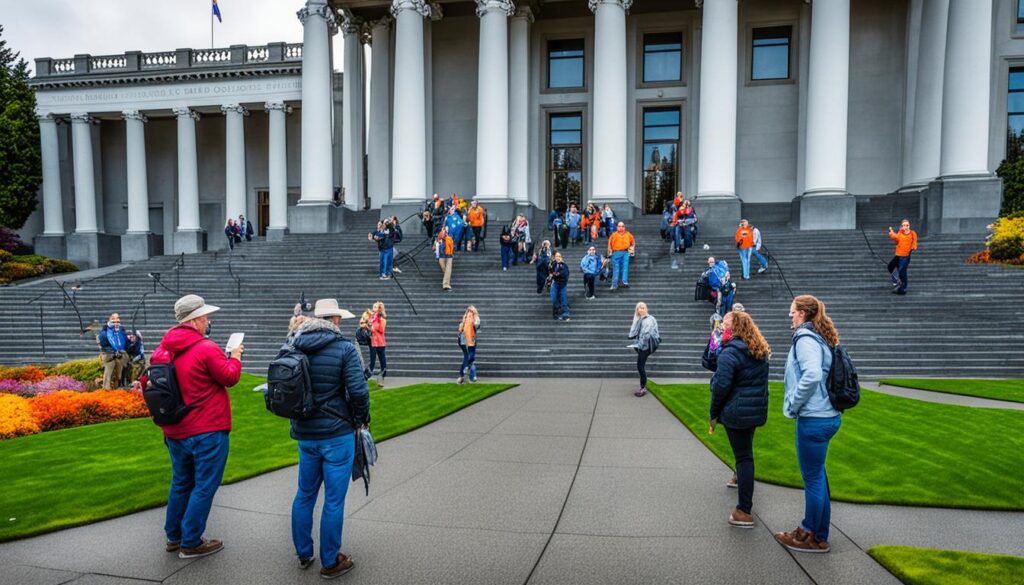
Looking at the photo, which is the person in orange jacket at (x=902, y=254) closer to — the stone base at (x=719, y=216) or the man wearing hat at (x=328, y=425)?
the stone base at (x=719, y=216)

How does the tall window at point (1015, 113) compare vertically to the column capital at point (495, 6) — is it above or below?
below

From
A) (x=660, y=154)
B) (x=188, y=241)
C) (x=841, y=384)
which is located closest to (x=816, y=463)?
(x=841, y=384)

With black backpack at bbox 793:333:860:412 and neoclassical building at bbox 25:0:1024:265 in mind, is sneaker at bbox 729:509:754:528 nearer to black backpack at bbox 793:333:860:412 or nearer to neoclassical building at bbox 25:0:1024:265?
black backpack at bbox 793:333:860:412

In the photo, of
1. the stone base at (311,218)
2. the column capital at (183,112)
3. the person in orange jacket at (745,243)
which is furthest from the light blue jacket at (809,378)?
the column capital at (183,112)

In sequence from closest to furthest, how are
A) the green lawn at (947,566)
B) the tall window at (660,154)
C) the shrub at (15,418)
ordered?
the green lawn at (947,566)
the shrub at (15,418)
the tall window at (660,154)

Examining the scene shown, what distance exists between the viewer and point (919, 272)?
1941cm

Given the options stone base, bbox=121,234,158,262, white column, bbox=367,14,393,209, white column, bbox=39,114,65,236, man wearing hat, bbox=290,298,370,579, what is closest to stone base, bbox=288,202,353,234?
white column, bbox=367,14,393,209

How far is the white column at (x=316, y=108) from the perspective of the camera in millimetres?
29984

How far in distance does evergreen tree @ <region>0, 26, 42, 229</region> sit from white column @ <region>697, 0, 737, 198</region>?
39.0 m

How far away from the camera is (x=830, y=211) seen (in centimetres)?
2514

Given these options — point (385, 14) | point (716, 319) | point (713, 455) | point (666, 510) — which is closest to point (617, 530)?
point (666, 510)

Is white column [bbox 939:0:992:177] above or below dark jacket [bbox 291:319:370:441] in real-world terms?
above

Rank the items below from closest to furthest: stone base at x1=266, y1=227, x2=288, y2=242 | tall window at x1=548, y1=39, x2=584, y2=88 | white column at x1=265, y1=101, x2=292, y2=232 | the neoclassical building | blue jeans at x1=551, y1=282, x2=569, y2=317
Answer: blue jeans at x1=551, y1=282, x2=569, y2=317, the neoclassical building, tall window at x1=548, y1=39, x2=584, y2=88, stone base at x1=266, y1=227, x2=288, y2=242, white column at x1=265, y1=101, x2=292, y2=232

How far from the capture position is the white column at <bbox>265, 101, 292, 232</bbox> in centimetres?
3631
